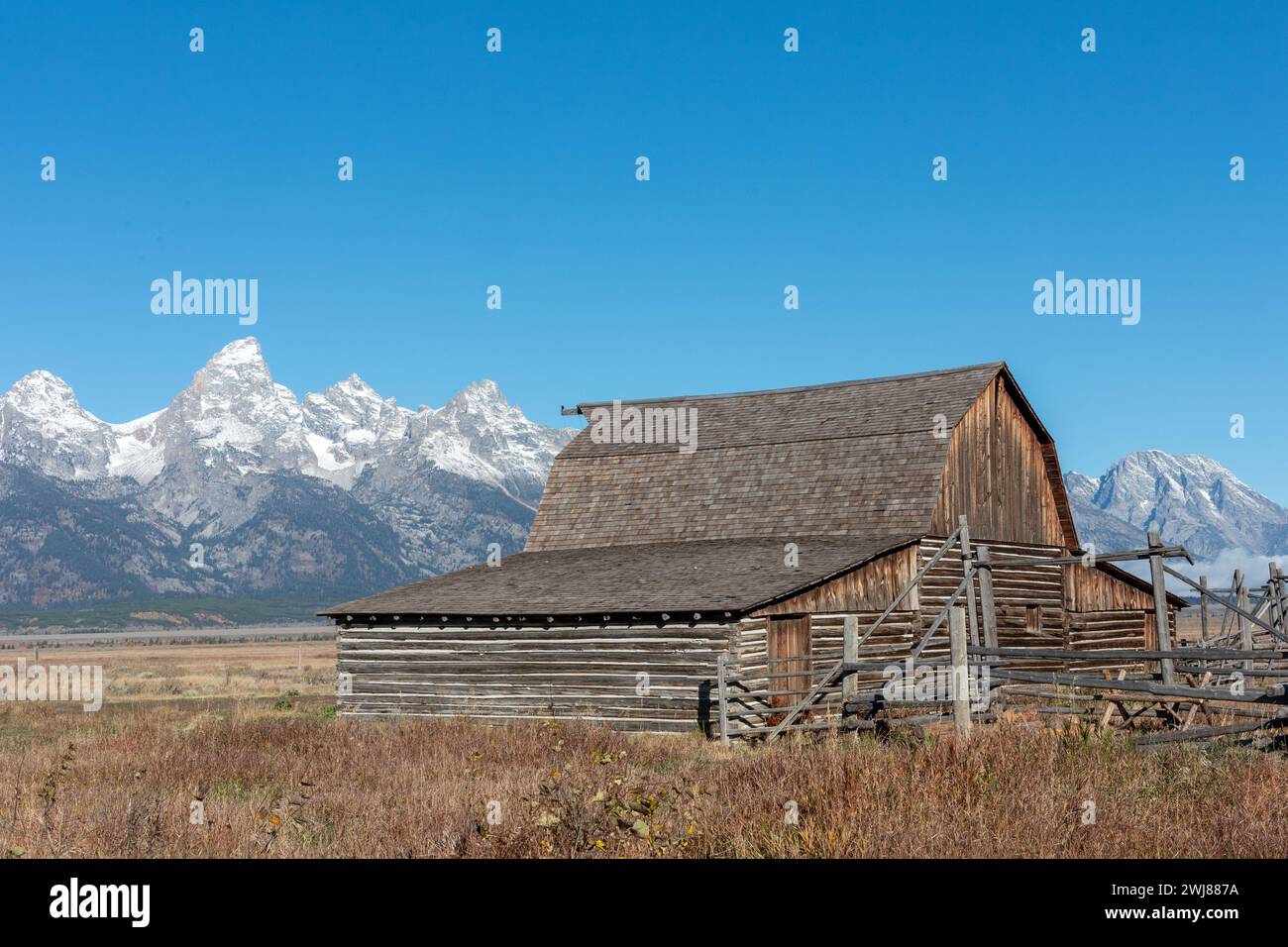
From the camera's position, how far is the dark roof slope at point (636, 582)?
77.3 feet

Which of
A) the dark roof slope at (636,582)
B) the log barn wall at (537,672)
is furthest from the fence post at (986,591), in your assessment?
the log barn wall at (537,672)

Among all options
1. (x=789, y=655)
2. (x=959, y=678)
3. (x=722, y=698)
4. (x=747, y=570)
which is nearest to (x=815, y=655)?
(x=789, y=655)

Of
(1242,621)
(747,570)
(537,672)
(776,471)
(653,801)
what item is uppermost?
(776,471)

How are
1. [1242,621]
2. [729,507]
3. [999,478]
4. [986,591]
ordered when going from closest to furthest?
[986,591] → [1242,621] → [999,478] → [729,507]

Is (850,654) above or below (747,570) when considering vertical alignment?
below

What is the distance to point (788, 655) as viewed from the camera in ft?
80.2

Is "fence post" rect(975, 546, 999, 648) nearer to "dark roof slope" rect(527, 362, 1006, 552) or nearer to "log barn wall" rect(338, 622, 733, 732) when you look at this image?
"dark roof slope" rect(527, 362, 1006, 552)

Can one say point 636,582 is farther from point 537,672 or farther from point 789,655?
point 789,655

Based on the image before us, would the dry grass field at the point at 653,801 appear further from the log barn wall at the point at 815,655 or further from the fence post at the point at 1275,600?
the fence post at the point at 1275,600

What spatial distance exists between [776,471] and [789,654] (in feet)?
25.2

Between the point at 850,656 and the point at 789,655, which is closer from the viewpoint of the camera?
the point at 850,656
